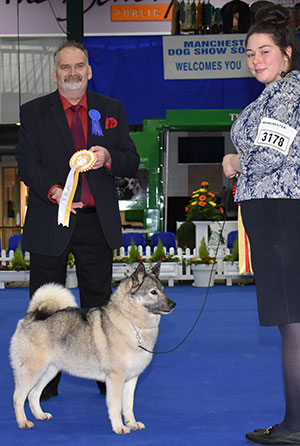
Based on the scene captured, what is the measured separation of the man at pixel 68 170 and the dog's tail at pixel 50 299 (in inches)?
8.6

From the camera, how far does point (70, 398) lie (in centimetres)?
310

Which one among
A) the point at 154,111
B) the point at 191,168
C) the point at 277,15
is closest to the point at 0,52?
the point at 154,111

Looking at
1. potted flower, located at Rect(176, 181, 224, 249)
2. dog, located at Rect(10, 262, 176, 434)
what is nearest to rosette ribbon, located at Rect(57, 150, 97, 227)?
dog, located at Rect(10, 262, 176, 434)

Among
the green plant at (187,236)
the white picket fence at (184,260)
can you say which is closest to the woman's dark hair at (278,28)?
the white picket fence at (184,260)

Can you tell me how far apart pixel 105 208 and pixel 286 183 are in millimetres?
1168

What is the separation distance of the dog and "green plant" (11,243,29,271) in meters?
5.68

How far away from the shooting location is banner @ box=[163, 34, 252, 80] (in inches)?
444

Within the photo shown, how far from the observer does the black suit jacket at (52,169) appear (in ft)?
9.84

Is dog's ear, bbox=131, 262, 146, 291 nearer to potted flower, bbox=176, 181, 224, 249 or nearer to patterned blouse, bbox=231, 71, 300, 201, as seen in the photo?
patterned blouse, bbox=231, 71, 300, 201

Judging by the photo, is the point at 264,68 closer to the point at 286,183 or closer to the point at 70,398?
the point at 286,183

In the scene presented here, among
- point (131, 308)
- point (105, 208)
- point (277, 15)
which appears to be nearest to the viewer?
point (277, 15)

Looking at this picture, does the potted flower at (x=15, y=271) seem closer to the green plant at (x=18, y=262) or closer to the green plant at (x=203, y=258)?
→ the green plant at (x=18, y=262)

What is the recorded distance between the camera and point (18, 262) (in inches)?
329

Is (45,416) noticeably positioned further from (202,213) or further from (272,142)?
(202,213)
